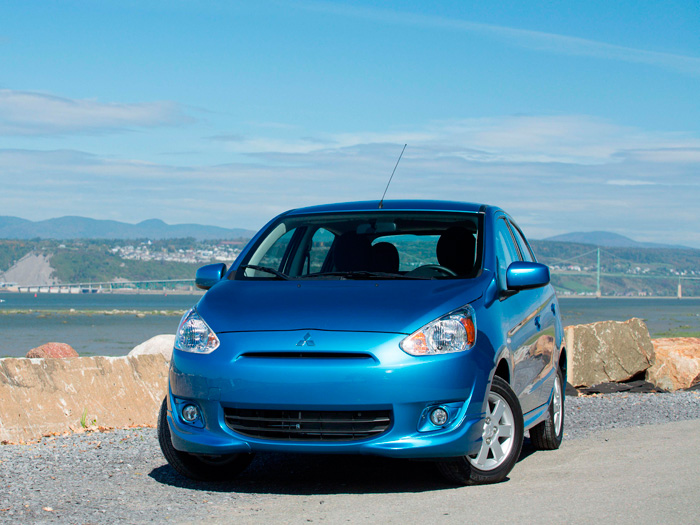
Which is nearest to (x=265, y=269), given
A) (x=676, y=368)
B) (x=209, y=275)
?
(x=209, y=275)

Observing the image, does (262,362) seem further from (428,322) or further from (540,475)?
(540,475)

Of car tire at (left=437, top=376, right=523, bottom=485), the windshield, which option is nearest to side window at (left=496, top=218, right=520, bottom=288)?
the windshield

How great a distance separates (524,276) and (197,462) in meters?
2.28

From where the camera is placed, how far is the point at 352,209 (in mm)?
6777

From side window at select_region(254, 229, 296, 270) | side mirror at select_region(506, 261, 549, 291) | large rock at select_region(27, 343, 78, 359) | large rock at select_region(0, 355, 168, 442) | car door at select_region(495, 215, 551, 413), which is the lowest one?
large rock at select_region(27, 343, 78, 359)

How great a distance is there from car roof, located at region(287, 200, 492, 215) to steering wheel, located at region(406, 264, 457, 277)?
61 cm

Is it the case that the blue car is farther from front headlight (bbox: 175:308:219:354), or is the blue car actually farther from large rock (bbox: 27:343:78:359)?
large rock (bbox: 27:343:78:359)

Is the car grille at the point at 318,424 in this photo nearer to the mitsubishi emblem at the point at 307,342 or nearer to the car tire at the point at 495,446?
the mitsubishi emblem at the point at 307,342

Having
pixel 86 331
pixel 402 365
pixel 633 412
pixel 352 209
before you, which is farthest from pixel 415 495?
pixel 86 331

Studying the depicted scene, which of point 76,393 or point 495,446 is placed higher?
point 495,446

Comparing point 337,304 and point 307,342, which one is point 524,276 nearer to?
point 337,304

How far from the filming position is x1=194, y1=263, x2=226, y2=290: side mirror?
6.18 m

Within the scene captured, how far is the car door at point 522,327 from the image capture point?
5.79 m

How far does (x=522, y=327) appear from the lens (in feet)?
19.8
